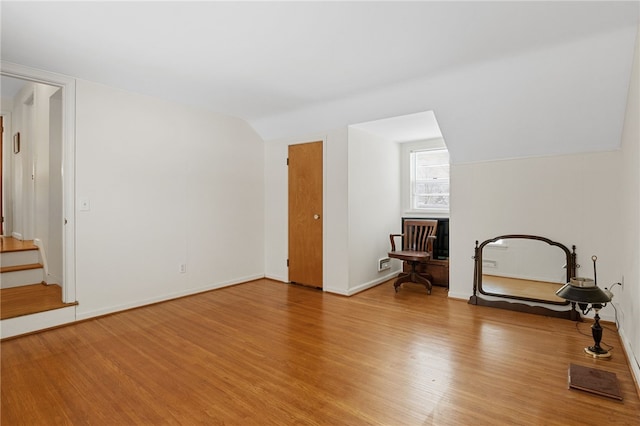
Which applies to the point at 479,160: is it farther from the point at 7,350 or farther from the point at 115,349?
the point at 7,350

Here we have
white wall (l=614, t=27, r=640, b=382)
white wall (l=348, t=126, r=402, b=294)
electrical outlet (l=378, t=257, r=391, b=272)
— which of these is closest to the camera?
white wall (l=614, t=27, r=640, b=382)

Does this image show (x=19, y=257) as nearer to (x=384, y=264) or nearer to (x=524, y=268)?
(x=384, y=264)

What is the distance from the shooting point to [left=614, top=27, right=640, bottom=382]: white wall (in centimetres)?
221

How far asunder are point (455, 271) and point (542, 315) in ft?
3.19

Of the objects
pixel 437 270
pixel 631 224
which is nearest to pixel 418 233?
pixel 437 270

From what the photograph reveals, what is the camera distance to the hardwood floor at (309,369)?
1856mm

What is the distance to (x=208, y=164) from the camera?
4445 millimetres

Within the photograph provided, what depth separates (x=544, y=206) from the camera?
3596 mm

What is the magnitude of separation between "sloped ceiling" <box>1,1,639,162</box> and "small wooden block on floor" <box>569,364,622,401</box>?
6.98ft

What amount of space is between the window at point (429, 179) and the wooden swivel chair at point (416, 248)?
1.62 ft

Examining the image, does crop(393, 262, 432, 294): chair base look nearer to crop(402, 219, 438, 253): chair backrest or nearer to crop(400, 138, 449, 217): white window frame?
crop(402, 219, 438, 253): chair backrest

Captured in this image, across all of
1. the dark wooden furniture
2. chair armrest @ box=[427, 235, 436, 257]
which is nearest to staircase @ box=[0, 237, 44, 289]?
the dark wooden furniture

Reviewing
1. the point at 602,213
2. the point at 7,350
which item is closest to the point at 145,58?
the point at 7,350

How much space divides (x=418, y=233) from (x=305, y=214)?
1.65m
